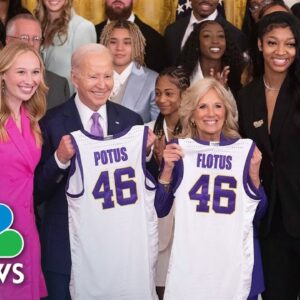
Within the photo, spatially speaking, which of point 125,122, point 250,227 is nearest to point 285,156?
point 250,227

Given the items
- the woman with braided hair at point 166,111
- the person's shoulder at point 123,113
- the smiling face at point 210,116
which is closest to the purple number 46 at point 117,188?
the person's shoulder at point 123,113

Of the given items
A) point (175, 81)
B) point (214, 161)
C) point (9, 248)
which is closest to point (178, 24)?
point (175, 81)

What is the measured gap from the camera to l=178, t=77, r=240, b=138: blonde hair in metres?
3.42

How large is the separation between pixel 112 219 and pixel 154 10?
9.82 feet

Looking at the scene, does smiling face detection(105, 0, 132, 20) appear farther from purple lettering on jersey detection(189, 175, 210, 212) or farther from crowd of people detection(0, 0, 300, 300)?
purple lettering on jersey detection(189, 175, 210, 212)

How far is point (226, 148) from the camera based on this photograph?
331cm

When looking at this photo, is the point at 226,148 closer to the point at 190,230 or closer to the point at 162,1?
the point at 190,230

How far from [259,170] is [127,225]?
2.13 feet

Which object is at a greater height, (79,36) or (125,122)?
(79,36)

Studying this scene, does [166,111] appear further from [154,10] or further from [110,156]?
[154,10]

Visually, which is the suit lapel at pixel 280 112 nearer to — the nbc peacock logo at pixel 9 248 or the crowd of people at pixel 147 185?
→ the crowd of people at pixel 147 185

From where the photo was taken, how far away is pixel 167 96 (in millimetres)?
Result: 4129

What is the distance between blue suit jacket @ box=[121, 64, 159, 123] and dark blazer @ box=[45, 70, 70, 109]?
36cm

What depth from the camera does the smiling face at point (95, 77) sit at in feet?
11.0
